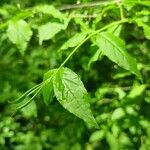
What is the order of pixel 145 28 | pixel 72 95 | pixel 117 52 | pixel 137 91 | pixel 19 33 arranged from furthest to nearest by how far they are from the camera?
pixel 137 91, pixel 19 33, pixel 145 28, pixel 117 52, pixel 72 95

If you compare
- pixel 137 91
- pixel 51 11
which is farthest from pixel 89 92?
pixel 51 11

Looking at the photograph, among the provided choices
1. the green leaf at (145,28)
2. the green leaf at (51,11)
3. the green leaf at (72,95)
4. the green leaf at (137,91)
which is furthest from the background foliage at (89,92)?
the green leaf at (72,95)

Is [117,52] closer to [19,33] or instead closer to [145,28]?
[145,28]

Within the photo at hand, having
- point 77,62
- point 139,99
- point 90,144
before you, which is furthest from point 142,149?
point 77,62

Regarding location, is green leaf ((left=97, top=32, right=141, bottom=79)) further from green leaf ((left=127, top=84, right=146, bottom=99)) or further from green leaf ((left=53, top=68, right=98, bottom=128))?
green leaf ((left=127, top=84, right=146, bottom=99))

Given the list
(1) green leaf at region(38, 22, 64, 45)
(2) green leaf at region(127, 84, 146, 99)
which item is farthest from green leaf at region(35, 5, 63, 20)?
(2) green leaf at region(127, 84, 146, 99)

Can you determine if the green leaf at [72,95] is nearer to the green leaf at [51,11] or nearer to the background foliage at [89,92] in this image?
the green leaf at [51,11]
